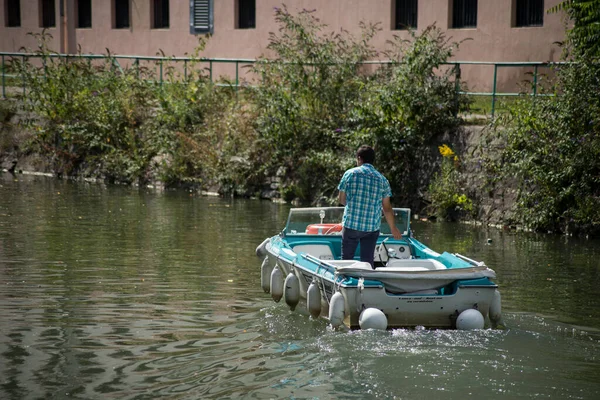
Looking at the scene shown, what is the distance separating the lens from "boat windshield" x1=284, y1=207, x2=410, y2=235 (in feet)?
43.0

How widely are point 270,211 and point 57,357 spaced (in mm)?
12317

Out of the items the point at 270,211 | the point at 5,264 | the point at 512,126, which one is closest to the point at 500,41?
the point at 512,126

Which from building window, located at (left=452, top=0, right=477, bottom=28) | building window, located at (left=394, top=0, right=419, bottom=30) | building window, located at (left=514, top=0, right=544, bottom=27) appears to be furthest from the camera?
building window, located at (left=394, top=0, right=419, bottom=30)

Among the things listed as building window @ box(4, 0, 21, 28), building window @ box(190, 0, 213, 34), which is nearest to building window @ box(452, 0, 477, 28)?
building window @ box(190, 0, 213, 34)

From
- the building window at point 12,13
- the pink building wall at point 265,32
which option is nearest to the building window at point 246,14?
the pink building wall at point 265,32

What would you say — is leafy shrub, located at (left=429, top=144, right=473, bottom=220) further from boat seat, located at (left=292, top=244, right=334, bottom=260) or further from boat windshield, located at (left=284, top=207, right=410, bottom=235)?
boat seat, located at (left=292, top=244, right=334, bottom=260)

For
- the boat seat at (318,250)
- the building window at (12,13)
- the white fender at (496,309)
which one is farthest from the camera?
the building window at (12,13)

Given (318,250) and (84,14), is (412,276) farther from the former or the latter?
(84,14)

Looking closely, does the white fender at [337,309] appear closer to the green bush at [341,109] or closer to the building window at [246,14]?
the green bush at [341,109]

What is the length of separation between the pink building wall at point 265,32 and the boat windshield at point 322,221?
28.4 feet

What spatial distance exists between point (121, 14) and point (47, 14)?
376 centimetres

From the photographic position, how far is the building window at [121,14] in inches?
1342

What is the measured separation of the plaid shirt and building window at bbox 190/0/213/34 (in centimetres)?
2098

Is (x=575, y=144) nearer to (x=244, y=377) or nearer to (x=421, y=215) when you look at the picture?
(x=421, y=215)
